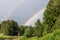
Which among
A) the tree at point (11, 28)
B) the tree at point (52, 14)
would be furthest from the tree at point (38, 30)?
the tree at point (11, 28)

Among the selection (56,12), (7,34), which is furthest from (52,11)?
(7,34)

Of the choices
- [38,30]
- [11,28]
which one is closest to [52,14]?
[38,30]

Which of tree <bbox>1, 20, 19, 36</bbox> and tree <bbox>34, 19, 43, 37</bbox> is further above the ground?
tree <bbox>1, 20, 19, 36</bbox>

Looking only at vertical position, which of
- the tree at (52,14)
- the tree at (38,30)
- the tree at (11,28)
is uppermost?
the tree at (11,28)

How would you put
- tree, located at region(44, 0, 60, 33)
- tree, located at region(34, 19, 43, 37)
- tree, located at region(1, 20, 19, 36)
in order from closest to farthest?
tree, located at region(44, 0, 60, 33) < tree, located at region(34, 19, 43, 37) < tree, located at region(1, 20, 19, 36)

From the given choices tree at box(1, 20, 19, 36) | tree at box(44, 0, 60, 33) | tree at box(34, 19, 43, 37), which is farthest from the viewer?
tree at box(1, 20, 19, 36)

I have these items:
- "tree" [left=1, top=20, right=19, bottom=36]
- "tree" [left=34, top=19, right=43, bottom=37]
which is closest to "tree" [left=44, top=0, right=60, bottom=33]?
"tree" [left=34, top=19, right=43, bottom=37]

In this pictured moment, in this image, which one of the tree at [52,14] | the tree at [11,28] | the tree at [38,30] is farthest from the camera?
the tree at [11,28]

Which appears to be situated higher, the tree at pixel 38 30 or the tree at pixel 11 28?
the tree at pixel 11 28

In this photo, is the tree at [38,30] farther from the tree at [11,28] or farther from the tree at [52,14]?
the tree at [11,28]

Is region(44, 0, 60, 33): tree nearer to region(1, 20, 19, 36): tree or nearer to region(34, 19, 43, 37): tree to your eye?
region(34, 19, 43, 37): tree

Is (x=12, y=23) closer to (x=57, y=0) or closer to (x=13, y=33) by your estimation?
(x=13, y=33)

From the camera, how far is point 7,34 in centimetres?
8944

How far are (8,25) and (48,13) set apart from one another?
54909 millimetres
